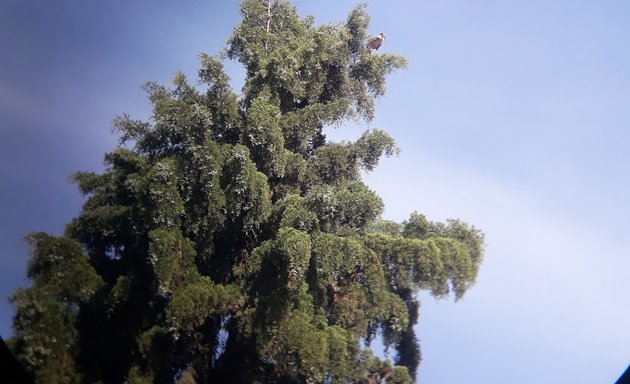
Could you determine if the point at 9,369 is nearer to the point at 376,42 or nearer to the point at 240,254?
the point at 240,254

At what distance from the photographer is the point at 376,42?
1123 centimetres

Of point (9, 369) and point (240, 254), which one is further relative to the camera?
point (240, 254)

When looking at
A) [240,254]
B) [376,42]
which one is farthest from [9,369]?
[376,42]

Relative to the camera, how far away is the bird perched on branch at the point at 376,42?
36.4ft

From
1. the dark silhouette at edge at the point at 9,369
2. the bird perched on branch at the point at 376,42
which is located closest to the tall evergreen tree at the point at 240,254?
the bird perched on branch at the point at 376,42

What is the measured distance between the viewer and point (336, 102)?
10656 millimetres

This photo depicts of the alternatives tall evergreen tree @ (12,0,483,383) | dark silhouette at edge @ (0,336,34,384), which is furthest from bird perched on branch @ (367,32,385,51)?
dark silhouette at edge @ (0,336,34,384)

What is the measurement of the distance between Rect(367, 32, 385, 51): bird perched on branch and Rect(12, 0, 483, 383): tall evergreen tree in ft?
1.90

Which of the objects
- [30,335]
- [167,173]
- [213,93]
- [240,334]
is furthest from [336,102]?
[30,335]

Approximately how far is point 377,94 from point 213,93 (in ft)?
14.1

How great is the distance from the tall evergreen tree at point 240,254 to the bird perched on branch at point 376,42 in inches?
22.8

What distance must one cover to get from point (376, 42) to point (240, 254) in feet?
18.4

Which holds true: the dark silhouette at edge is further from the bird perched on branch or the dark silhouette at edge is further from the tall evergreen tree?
the bird perched on branch

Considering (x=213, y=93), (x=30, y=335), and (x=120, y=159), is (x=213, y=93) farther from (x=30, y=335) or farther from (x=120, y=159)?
(x=30, y=335)
